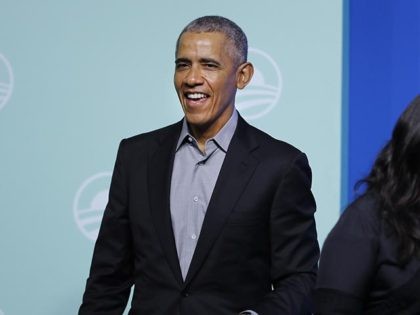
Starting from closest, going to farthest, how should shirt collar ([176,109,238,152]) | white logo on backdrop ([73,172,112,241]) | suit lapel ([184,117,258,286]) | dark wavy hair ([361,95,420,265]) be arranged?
dark wavy hair ([361,95,420,265]) → suit lapel ([184,117,258,286]) → shirt collar ([176,109,238,152]) → white logo on backdrop ([73,172,112,241])

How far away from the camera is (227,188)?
1.81 m

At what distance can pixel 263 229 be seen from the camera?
5.91ft

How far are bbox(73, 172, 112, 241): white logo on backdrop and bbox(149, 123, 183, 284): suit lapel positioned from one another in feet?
1.87

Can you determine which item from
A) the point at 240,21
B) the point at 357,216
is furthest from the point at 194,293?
the point at 240,21

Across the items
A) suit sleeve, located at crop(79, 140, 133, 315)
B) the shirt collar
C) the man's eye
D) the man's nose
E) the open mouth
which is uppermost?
the man's eye

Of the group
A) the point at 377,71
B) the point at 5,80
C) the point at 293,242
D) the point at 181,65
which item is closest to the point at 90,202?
the point at 5,80

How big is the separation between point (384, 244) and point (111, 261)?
737mm

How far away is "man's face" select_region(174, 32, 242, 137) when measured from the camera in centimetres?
185

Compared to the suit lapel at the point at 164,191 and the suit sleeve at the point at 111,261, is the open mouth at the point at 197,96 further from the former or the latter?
the suit sleeve at the point at 111,261

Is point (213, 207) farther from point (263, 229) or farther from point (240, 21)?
point (240, 21)

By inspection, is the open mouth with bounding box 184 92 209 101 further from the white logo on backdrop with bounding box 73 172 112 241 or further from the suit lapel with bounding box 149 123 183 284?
the white logo on backdrop with bounding box 73 172 112 241

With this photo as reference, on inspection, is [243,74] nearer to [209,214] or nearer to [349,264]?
[209,214]

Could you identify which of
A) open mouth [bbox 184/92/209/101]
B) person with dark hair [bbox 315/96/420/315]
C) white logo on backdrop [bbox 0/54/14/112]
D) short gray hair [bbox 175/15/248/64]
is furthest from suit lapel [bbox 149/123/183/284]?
white logo on backdrop [bbox 0/54/14/112]

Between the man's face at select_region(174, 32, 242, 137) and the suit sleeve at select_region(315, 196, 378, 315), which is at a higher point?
the man's face at select_region(174, 32, 242, 137)
